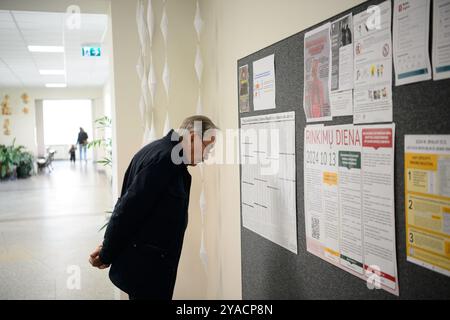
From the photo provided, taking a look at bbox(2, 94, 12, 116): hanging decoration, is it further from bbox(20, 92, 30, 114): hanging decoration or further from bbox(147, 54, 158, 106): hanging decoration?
bbox(147, 54, 158, 106): hanging decoration

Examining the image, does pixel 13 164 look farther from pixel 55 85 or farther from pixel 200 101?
pixel 200 101

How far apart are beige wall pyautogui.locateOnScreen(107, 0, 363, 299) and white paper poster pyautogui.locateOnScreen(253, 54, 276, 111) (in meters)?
0.23

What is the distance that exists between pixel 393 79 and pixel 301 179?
59 cm

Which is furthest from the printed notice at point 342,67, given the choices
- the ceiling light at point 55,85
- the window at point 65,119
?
the window at point 65,119

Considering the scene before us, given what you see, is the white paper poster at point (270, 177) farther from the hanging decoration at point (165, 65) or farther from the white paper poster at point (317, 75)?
the hanging decoration at point (165, 65)

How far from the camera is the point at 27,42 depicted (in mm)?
6262

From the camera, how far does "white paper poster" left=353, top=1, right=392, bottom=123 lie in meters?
1.16

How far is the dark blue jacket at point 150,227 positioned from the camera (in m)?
1.67

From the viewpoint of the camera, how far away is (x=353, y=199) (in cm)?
132

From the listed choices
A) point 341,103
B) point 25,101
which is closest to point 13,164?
point 25,101

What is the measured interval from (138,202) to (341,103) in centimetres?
87

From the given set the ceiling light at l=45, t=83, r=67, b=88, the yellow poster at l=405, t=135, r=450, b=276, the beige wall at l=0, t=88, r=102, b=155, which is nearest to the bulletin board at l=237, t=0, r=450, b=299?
the yellow poster at l=405, t=135, r=450, b=276

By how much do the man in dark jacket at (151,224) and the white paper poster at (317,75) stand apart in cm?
56
